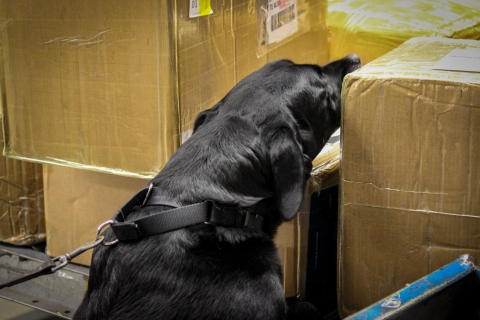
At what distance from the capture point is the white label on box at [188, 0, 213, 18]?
199cm

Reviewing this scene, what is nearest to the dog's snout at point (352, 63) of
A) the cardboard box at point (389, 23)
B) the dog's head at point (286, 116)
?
the dog's head at point (286, 116)

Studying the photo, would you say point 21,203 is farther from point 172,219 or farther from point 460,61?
point 460,61

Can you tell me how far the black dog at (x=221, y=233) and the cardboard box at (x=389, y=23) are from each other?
122 centimetres

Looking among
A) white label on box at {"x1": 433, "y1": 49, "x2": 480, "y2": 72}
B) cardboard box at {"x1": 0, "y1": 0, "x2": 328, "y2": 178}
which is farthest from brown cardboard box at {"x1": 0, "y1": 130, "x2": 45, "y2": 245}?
white label on box at {"x1": 433, "y1": 49, "x2": 480, "y2": 72}

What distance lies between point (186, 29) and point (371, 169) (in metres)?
0.70

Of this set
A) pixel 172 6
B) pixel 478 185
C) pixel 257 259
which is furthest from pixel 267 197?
pixel 172 6

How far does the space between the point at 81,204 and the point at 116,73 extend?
0.61 meters

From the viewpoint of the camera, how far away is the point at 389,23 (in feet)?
9.12

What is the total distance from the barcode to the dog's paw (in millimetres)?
1026

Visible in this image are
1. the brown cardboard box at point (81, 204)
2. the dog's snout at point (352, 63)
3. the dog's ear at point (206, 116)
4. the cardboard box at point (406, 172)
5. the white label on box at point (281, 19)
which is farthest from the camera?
the white label on box at point (281, 19)

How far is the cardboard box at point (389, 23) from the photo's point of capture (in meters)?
2.64

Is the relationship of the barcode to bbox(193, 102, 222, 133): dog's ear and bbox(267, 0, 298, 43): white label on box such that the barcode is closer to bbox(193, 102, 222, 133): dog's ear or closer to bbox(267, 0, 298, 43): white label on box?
bbox(267, 0, 298, 43): white label on box

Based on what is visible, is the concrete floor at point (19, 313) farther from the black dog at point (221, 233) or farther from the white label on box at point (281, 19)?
the white label on box at point (281, 19)

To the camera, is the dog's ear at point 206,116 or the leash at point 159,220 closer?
the leash at point 159,220
